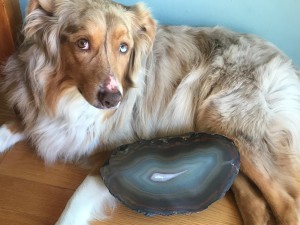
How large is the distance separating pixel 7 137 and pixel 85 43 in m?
0.70

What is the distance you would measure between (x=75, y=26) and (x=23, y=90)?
1.38 feet

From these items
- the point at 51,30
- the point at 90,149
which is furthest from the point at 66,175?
the point at 51,30

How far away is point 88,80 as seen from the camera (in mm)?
1726

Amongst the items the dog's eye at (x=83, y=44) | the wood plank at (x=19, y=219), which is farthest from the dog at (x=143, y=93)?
the wood plank at (x=19, y=219)

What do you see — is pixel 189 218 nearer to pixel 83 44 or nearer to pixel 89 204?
pixel 89 204

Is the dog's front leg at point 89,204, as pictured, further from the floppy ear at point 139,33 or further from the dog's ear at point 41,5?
the dog's ear at point 41,5

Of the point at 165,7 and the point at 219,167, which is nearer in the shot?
the point at 219,167

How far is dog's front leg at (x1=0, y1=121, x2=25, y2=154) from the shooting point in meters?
2.14

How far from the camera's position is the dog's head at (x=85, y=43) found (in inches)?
67.3

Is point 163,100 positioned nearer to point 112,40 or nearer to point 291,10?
point 112,40

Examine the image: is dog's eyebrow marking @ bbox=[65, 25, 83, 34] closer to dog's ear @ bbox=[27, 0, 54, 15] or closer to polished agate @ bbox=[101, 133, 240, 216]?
dog's ear @ bbox=[27, 0, 54, 15]

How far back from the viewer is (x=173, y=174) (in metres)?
1.92

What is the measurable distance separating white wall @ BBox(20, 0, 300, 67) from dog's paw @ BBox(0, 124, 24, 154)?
2.28ft

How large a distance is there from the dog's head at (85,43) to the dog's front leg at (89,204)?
0.38 metres
